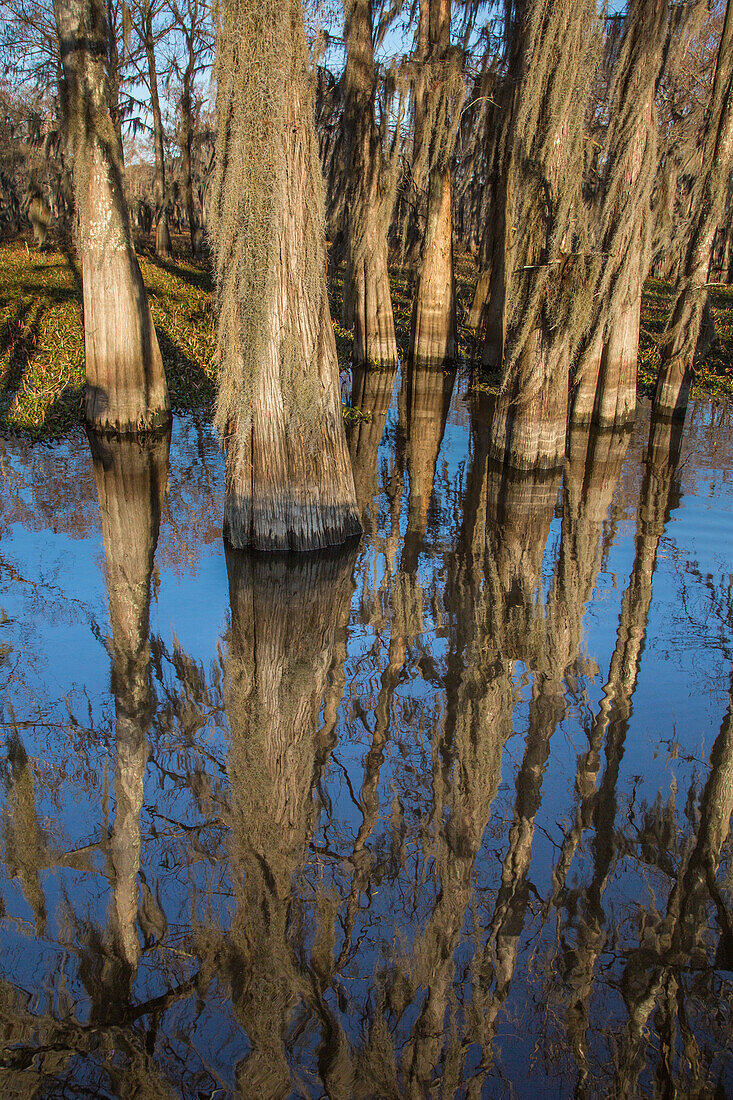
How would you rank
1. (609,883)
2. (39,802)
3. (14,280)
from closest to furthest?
(609,883)
(39,802)
(14,280)

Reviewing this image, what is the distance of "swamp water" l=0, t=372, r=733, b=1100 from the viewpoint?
296 centimetres

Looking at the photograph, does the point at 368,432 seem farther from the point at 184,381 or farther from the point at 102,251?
the point at 102,251

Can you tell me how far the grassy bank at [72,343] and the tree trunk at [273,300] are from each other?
351 centimetres

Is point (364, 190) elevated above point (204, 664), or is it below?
above

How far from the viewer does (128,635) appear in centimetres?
576

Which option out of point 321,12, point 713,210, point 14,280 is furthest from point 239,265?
point 14,280

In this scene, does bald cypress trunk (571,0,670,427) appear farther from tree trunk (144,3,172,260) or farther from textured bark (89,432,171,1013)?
tree trunk (144,3,172,260)

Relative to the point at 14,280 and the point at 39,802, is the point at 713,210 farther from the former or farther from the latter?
the point at 14,280

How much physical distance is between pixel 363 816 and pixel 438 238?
45.0ft

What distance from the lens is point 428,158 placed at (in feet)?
48.9

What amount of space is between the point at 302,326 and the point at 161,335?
900 centimetres

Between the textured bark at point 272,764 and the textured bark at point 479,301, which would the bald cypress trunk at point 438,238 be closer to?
the textured bark at point 479,301

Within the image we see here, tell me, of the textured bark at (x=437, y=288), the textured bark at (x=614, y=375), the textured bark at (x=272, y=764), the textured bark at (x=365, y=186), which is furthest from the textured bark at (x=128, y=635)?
the textured bark at (x=437, y=288)

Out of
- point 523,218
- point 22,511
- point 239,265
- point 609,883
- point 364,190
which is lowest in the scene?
point 609,883
